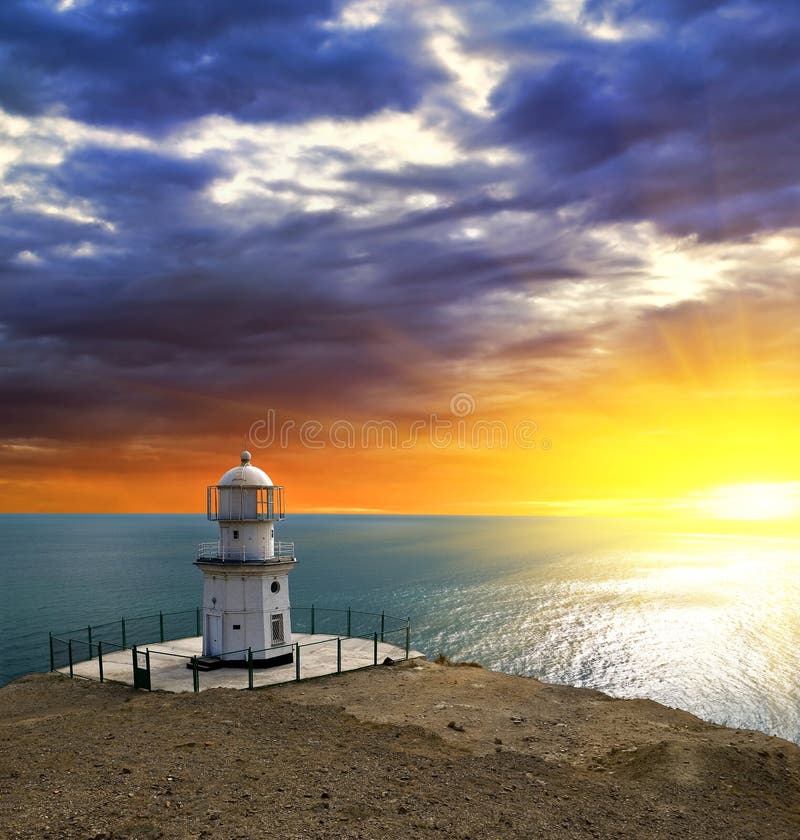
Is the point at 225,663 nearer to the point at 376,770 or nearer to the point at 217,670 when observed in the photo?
the point at 217,670

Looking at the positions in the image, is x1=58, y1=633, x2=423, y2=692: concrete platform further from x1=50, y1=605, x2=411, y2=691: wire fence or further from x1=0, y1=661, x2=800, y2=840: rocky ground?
x1=0, y1=661, x2=800, y2=840: rocky ground

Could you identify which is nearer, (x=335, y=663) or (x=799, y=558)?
(x=335, y=663)

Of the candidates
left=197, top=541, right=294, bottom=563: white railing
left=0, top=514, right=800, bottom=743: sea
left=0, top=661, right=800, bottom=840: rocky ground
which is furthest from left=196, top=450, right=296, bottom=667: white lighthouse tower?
left=0, top=514, right=800, bottom=743: sea

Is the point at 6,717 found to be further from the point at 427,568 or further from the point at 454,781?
the point at 427,568

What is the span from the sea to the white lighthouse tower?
20425 mm

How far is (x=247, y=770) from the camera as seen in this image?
19.3 m

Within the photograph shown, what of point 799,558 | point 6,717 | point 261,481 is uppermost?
point 261,481

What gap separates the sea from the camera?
160ft

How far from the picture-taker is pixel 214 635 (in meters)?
35.1

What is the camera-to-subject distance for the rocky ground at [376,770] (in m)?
16.4

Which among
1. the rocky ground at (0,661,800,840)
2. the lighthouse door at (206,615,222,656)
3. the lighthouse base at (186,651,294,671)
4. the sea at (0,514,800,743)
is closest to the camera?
the rocky ground at (0,661,800,840)

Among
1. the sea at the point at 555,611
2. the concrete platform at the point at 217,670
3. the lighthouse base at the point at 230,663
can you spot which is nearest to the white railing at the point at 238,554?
the concrete platform at the point at 217,670

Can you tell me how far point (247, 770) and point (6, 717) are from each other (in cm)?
1590

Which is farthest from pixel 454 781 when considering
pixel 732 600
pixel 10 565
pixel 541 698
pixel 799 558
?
pixel 799 558
